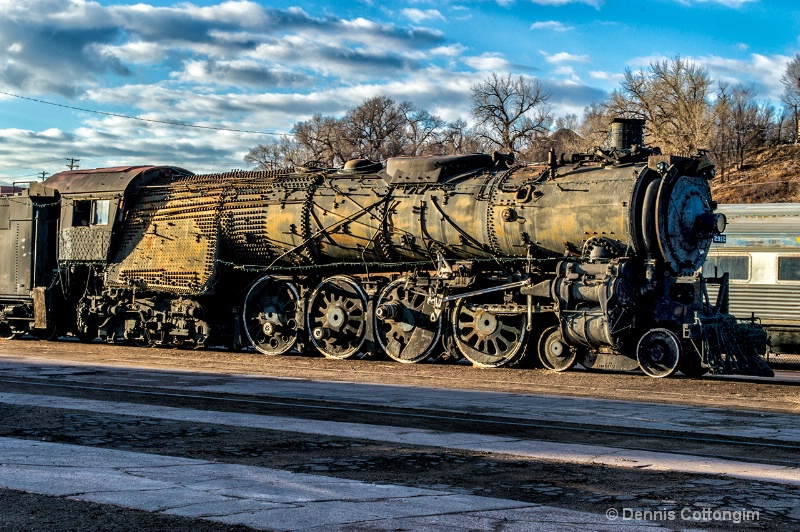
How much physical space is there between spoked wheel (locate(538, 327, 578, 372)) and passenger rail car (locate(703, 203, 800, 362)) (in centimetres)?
567

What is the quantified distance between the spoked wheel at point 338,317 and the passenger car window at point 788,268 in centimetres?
922

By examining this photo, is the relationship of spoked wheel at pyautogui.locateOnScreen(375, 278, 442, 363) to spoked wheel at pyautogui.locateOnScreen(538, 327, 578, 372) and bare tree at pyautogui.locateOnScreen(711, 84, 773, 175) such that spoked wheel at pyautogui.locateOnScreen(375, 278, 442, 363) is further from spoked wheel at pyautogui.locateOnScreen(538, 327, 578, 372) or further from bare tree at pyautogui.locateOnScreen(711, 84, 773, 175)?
bare tree at pyautogui.locateOnScreen(711, 84, 773, 175)

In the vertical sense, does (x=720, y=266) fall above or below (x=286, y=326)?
above

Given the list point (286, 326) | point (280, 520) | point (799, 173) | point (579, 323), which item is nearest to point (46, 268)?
point (286, 326)

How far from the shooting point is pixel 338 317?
61.5 feet

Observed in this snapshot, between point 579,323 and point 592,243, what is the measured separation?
4.77 ft

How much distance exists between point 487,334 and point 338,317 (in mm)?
3407

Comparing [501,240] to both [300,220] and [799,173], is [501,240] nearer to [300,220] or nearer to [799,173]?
[300,220]

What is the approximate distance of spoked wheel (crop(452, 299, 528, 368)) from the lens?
16.8m

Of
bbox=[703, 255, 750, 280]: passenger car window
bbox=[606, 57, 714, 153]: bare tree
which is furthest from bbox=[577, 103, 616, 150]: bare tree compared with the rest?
bbox=[703, 255, 750, 280]: passenger car window

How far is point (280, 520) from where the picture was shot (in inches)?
222

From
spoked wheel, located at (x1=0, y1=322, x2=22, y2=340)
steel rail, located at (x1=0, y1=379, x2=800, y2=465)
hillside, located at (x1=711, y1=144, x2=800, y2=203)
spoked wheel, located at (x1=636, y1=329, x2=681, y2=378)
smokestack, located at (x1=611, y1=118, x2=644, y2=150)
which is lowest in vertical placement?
spoked wheel, located at (x1=0, y1=322, x2=22, y2=340)

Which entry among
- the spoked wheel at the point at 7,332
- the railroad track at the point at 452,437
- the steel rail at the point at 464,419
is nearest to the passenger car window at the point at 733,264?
the railroad track at the point at 452,437

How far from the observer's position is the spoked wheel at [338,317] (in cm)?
1880
